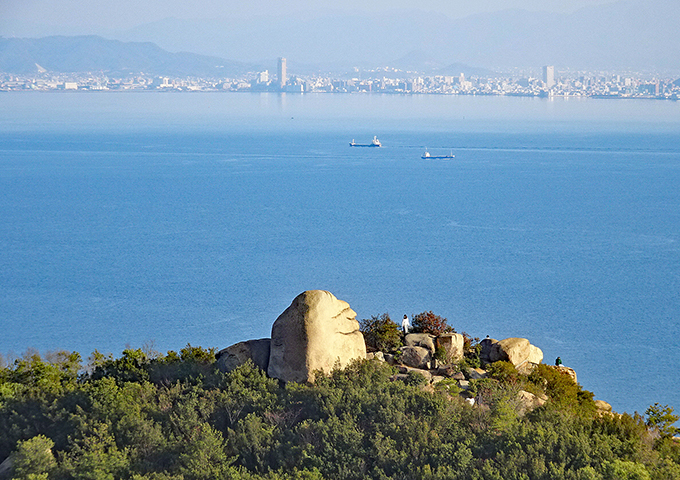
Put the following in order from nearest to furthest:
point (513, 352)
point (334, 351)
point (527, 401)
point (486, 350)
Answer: point (527, 401)
point (334, 351)
point (513, 352)
point (486, 350)

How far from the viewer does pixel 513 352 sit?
57.7 feet

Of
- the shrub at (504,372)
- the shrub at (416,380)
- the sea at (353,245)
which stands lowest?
the sea at (353,245)

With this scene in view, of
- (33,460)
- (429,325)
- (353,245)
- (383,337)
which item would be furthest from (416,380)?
(353,245)

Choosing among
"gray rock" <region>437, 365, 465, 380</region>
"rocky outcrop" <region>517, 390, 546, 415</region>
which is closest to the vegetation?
"rocky outcrop" <region>517, 390, 546, 415</region>

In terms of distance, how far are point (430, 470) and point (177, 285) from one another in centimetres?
3856

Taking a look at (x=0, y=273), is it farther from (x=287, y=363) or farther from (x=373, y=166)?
(x=373, y=166)

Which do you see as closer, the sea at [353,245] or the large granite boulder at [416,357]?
the large granite boulder at [416,357]

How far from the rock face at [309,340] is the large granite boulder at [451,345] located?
100 inches

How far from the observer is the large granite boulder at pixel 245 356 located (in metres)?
16.1

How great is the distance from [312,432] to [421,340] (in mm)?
5570

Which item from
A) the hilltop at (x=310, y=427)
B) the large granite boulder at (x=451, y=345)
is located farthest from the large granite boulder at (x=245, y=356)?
the large granite boulder at (x=451, y=345)

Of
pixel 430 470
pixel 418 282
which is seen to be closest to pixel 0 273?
pixel 418 282

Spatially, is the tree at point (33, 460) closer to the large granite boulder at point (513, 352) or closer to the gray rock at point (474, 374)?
the gray rock at point (474, 374)

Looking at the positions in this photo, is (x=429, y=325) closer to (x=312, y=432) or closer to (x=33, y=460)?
(x=312, y=432)
